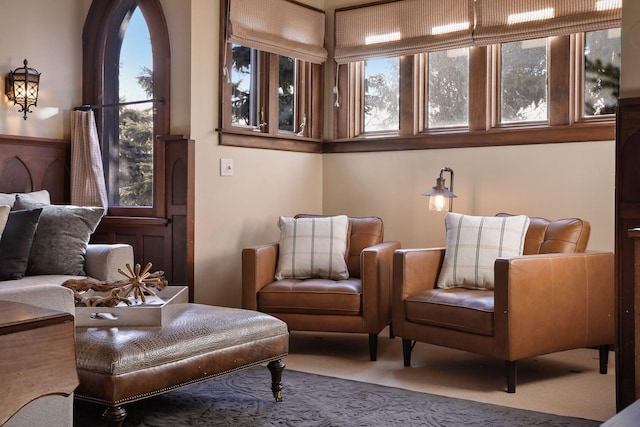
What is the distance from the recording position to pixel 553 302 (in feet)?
10.9

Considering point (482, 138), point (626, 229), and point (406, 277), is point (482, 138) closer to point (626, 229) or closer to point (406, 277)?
point (406, 277)

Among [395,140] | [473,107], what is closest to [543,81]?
[473,107]

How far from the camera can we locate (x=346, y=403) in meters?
3.00

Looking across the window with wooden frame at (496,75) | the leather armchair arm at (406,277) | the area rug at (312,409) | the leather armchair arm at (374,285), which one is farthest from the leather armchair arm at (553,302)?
the window with wooden frame at (496,75)

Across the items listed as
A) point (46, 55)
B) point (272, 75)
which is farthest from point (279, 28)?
point (46, 55)

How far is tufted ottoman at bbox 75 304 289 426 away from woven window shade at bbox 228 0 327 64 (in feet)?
7.28

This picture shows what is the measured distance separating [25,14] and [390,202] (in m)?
2.84

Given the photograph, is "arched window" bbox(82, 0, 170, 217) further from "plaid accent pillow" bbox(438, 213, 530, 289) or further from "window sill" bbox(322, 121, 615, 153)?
"plaid accent pillow" bbox(438, 213, 530, 289)

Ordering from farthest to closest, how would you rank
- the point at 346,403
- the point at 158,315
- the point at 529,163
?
1. the point at 529,163
2. the point at 346,403
3. the point at 158,315

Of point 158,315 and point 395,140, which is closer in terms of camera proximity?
point 158,315

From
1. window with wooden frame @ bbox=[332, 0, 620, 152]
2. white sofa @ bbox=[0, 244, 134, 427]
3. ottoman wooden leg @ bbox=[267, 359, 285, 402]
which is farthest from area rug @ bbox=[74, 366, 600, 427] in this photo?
window with wooden frame @ bbox=[332, 0, 620, 152]

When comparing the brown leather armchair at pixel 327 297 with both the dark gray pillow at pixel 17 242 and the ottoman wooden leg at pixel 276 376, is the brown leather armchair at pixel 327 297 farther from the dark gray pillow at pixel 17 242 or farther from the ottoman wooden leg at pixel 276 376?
the dark gray pillow at pixel 17 242

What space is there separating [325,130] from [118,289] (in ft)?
9.06

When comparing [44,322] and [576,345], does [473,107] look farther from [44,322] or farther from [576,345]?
[44,322]
